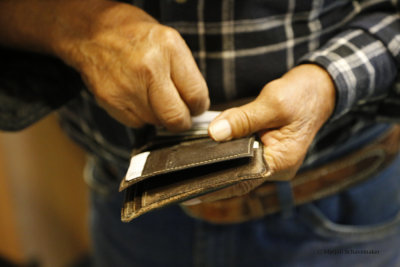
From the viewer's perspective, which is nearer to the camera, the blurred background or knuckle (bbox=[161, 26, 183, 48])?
knuckle (bbox=[161, 26, 183, 48])

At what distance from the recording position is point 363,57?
0.54 metres

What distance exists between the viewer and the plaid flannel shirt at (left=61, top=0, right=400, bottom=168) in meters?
0.50

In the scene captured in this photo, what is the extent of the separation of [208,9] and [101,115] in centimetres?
25

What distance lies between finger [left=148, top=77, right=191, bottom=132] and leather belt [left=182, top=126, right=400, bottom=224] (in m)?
0.20

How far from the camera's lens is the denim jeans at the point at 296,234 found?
68 centimetres

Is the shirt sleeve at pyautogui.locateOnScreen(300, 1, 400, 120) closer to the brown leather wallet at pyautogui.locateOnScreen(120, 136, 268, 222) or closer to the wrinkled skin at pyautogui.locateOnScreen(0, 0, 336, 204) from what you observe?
the wrinkled skin at pyautogui.locateOnScreen(0, 0, 336, 204)

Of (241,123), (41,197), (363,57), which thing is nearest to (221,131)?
(241,123)

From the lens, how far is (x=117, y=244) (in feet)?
2.56

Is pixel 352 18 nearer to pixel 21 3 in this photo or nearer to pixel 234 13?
pixel 234 13

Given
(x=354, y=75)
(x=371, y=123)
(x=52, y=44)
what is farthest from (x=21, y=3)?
(x=371, y=123)

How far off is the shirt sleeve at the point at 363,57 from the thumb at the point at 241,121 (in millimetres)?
109

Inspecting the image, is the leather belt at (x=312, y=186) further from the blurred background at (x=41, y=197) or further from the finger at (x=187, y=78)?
the blurred background at (x=41, y=197)

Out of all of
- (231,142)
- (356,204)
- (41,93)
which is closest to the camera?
(231,142)

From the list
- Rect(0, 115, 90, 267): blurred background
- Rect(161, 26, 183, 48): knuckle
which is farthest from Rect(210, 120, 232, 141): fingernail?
Rect(0, 115, 90, 267): blurred background
